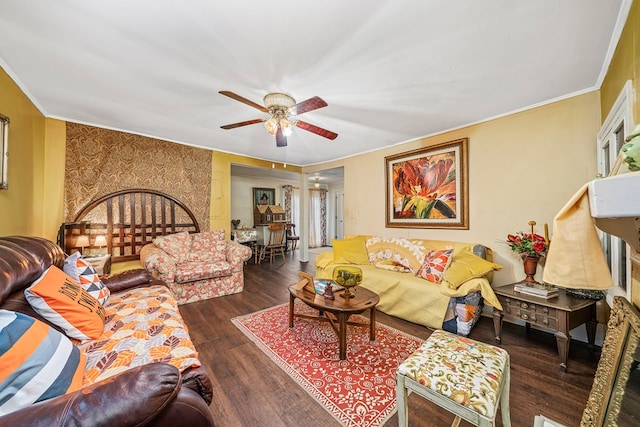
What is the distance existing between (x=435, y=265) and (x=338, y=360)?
5.14 feet

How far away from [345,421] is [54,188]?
4.14 m

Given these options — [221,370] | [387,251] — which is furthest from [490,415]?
[387,251]

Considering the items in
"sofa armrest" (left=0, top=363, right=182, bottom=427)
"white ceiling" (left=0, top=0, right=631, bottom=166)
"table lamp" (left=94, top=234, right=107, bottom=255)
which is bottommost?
"sofa armrest" (left=0, top=363, right=182, bottom=427)

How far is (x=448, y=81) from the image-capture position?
204 centimetres

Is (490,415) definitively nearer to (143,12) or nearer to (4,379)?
(4,379)

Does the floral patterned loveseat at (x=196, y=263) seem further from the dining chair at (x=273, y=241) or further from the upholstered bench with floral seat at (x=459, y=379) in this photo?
the upholstered bench with floral seat at (x=459, y=379)

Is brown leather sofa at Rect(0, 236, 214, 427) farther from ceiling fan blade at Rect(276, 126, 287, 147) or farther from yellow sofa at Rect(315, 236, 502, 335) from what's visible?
yellow sofa at Rect(315, 236, 502, 335)

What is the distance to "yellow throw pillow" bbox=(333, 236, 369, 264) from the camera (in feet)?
11.6

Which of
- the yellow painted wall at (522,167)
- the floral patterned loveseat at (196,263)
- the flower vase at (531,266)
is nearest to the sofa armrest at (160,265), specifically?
the floral patterned loveseat at (196,263)

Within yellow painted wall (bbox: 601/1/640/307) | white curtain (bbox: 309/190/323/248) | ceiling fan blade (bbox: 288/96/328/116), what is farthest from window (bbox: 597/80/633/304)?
white curtain (bbox: 309/190/323/248)

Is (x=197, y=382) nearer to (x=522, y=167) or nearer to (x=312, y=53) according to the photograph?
(x=312, y=53)

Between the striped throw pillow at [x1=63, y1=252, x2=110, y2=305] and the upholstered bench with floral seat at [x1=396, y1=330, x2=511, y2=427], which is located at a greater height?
the striped throw pillow at [x1=63, y1=252, x2=110, y2=305]

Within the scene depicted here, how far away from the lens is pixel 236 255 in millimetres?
3676

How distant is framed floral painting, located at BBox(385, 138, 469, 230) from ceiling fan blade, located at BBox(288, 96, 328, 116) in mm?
2059
